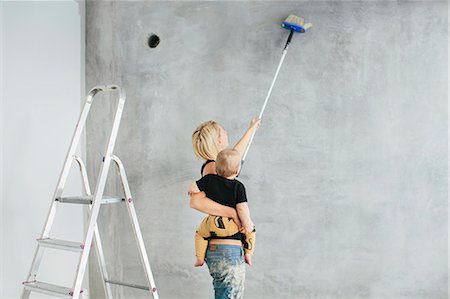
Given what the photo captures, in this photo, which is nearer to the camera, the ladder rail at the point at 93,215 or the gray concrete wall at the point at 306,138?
the ladder rail at the point at 93,215

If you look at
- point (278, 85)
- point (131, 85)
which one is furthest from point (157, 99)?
point (278, 85)

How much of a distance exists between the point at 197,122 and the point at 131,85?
1.87ft

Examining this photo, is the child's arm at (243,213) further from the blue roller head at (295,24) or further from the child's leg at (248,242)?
the blue roller head at (295,24)

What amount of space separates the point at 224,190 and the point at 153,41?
62.0 inches

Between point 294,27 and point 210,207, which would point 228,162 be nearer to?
point 210,207

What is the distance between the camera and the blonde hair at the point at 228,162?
9.87 feet

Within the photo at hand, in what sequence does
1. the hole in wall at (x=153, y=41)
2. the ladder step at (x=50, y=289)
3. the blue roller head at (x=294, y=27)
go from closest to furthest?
the ladder step at (x=50, y=289) → the blue roller head at (x=294, y=27) → the hole in wall at (x=153, y=41)

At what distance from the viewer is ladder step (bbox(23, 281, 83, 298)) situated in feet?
9.49

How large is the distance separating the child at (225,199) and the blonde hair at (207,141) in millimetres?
127

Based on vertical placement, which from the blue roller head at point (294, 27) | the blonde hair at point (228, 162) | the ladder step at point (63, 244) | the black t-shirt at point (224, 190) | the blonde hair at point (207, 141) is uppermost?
the blue roller head at point (294, 27)

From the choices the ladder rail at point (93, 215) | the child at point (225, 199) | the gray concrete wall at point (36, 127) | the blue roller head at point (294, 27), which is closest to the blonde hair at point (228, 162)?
the child at point (225, 199)

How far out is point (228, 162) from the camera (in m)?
3.01

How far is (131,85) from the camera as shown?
4.20 meters

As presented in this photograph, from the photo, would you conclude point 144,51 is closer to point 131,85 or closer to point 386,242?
point 131,85
